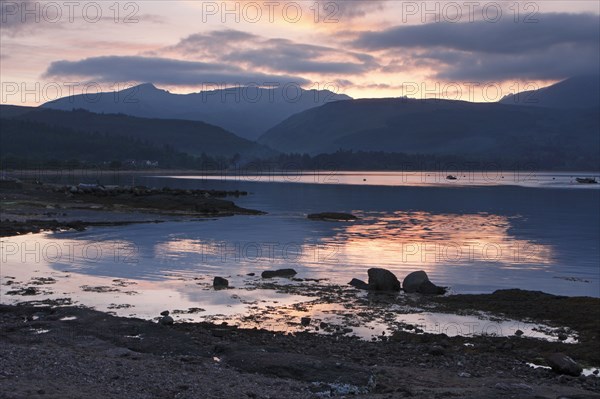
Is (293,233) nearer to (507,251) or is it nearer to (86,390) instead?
(507,251)

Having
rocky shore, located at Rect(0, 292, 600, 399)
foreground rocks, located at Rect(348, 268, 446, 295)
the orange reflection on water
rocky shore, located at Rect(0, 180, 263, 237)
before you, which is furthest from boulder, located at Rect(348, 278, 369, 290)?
rocky shore, located at Rect(0, 180, 263, 237)

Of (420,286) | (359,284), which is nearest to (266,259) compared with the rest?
(359,284)

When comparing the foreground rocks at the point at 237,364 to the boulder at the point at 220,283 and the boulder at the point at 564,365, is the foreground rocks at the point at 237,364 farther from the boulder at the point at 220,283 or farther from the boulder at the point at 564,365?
the boulder at the point at 220,283

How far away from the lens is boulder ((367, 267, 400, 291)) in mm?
26672

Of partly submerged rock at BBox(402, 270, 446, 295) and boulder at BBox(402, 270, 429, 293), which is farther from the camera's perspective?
boulder at BBox(402, 270, 429, 293)

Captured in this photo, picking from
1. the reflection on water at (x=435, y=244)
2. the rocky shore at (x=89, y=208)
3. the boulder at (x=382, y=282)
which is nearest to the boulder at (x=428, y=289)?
the boulder at (x=382, y=282)

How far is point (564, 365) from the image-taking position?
16156mm

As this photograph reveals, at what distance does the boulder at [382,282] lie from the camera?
26.7 meters

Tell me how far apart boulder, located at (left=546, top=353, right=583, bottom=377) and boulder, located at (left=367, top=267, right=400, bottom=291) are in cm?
1050

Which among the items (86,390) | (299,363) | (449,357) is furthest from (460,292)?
(86,390)

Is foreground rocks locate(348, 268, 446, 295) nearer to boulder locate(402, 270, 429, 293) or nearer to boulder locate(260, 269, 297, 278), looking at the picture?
boulder locate(402, 270, 429, 293)

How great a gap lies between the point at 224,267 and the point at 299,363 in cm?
1839

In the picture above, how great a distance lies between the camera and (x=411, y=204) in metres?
95.7

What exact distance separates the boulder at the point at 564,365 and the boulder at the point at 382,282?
10.5m
